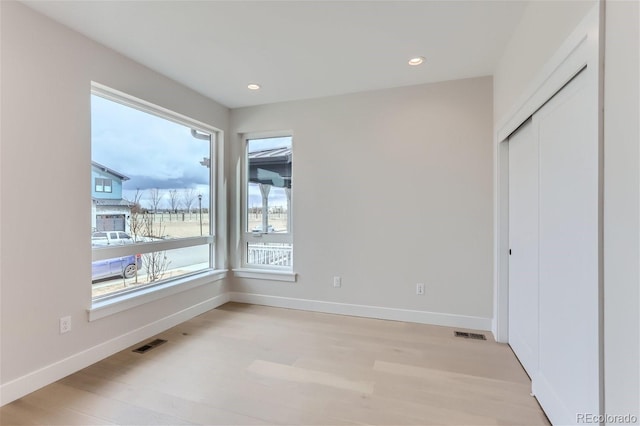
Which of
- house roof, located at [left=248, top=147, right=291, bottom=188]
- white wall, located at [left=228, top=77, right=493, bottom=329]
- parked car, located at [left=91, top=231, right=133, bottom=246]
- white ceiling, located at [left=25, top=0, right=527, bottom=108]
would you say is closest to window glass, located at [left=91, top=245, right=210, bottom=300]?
parked car, located at [left=91, top=231, right=133, bottom=246]

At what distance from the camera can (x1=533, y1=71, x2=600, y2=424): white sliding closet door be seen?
1249mm

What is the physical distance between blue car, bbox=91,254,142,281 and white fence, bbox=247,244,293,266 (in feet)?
4.85

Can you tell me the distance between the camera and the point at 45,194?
214 cm

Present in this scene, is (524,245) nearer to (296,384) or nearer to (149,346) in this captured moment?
(296,384)

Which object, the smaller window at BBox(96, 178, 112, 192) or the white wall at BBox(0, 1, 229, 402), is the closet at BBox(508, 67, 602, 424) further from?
the smaller window at BBox(96, 178, 112, 192)

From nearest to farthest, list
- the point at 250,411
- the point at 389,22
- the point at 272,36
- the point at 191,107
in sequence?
1. the point at 250,411
2. the point at 389,22
3. the point at 272,36
4. the point at 191,107

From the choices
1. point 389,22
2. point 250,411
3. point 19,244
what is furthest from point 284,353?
point 389,22

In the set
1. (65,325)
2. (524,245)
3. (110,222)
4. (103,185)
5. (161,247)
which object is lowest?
(65,325)

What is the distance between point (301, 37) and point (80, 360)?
3.16m

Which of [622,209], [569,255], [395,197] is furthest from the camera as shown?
[395,197]

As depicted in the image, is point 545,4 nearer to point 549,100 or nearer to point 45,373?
point 549,100

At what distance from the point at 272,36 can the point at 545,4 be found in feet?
6.05

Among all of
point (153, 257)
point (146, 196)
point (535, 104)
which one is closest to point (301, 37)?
point (535, 104)

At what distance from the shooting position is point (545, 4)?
1.69m
